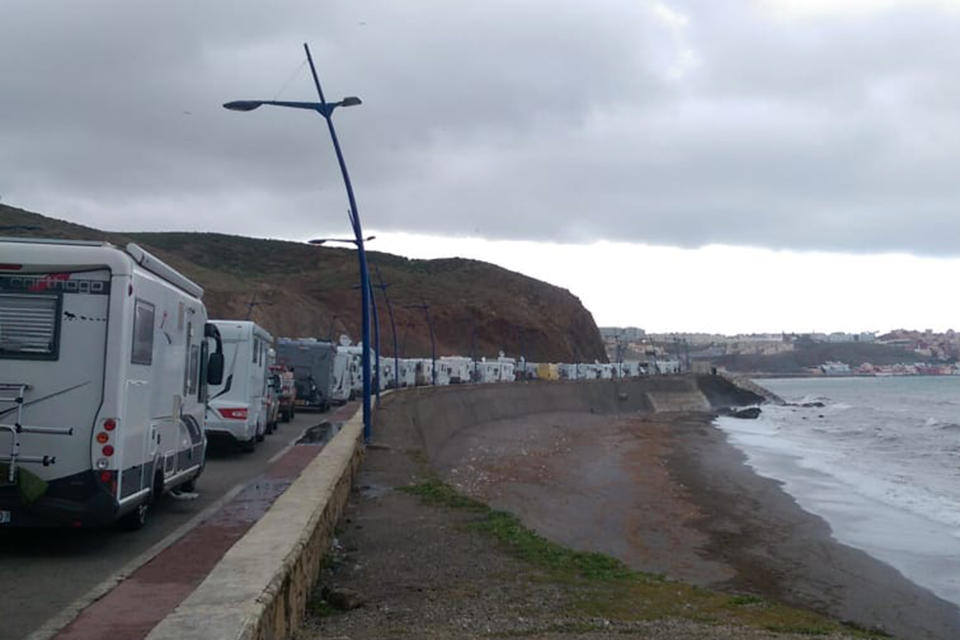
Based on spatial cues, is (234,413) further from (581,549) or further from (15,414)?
(15,414)

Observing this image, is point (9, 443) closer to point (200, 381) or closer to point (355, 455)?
point (200, 381)

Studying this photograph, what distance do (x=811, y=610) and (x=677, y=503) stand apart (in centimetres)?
1267

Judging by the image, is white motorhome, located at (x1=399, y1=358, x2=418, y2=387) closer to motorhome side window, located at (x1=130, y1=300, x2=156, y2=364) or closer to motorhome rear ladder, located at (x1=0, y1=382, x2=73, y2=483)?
motorhome side window, located at (x1=130, y1=300, x2=156, y2=364)

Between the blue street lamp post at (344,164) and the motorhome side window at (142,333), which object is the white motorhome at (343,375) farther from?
the motorhome side window at (142,333)

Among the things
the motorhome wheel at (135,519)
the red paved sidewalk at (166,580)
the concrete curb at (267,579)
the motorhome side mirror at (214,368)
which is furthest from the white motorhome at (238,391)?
the concrete curb at (267,579)

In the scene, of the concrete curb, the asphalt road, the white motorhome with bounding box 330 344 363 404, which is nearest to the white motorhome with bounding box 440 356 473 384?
the white motorhome with bounding box 330 344 363 404

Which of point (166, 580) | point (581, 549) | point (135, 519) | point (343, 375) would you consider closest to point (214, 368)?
point (135, 519)

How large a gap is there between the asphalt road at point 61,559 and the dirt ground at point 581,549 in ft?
6.36

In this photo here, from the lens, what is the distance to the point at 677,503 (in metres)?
26.7

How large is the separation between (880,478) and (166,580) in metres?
29.2

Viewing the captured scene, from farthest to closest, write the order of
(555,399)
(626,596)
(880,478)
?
(555,399), (880,478), (626,596)

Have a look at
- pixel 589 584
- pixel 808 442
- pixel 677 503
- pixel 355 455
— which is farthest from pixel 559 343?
pixel 589 584

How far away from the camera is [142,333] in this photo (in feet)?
35.7

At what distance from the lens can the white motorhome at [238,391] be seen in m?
22.2
